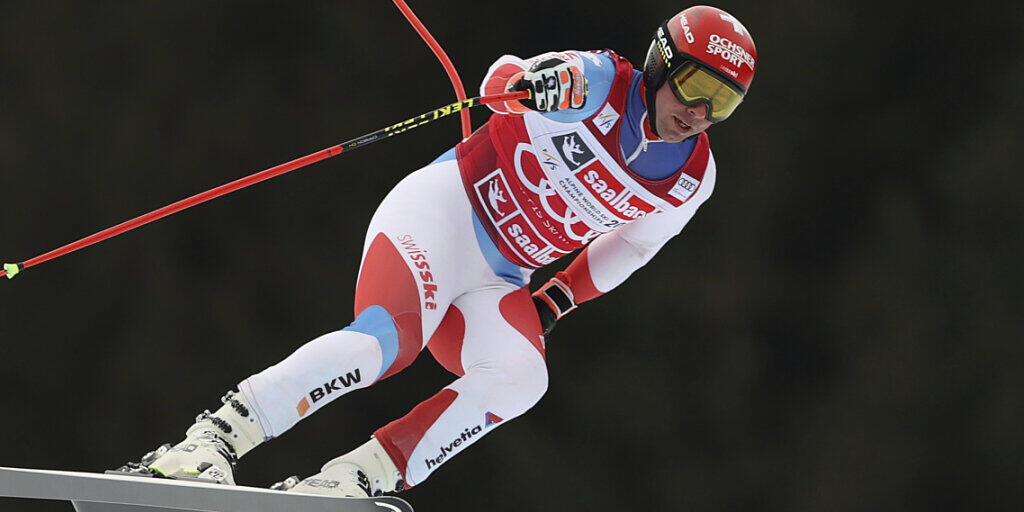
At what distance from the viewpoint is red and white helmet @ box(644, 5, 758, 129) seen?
101 inches

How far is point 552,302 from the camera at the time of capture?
120 inches

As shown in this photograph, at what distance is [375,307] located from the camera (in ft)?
8.22

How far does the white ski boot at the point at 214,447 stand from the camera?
82.7 inches

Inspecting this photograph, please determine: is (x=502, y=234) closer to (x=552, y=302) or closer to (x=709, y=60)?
(x=552, y=302)

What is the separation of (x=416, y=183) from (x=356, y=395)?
1027mm

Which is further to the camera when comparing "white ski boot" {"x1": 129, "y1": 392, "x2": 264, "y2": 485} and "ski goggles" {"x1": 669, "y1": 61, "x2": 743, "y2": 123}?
"ski goggles" {"x1": 669, "y1": 61, "x2": 743, "y2": 123}

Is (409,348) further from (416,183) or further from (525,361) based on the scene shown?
(416,183)

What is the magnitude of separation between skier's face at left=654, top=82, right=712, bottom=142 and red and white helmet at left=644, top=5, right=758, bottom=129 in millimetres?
16

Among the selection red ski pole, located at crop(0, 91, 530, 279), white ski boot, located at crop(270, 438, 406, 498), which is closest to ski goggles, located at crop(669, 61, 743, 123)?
red ski pole, located at crop(0, 91, 530, 279)

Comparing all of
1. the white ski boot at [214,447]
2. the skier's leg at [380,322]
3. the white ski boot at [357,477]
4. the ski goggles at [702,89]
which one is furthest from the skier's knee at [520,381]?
the ski goggles at [702,89]

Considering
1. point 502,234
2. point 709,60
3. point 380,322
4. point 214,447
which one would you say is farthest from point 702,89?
point 214,447

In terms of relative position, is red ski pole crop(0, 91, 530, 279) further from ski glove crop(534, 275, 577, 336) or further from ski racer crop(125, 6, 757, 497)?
ski glove crop(534, 275, 577, 336)

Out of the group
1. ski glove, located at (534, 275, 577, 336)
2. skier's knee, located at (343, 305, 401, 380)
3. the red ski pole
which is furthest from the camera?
ski glove, located at (534, 275, 577, 336)

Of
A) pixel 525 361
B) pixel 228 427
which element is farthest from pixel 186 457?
pixel 525 361
